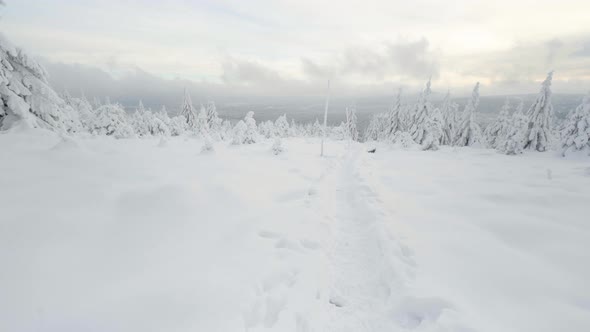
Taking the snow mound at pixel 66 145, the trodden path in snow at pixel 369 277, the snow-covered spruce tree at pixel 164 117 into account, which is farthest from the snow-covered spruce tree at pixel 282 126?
the trodden path in snow at pixel 369 277

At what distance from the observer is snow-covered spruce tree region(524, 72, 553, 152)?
30.5 meters

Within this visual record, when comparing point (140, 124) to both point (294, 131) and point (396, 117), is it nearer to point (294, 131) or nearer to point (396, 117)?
point (294, 131)

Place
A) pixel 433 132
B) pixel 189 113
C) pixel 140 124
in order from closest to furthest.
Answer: pixel 433 132 < pixel 140 124 < pixel 189 113

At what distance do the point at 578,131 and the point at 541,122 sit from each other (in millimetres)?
6024

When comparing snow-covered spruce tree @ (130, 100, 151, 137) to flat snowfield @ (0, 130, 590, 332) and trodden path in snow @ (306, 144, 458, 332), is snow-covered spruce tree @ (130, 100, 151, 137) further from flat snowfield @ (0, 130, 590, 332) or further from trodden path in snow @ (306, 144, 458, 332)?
trodden path in snow @ (306, 144, 458, 332)

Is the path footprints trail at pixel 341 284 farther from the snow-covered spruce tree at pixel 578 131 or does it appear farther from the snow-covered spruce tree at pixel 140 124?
the snow-covered spruce tree at pixel 140 124

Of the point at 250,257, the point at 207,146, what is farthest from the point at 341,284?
the point at 207,146

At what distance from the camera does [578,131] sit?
2536 centimetres

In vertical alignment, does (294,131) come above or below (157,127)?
above

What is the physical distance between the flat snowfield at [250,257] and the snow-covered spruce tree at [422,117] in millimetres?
29830

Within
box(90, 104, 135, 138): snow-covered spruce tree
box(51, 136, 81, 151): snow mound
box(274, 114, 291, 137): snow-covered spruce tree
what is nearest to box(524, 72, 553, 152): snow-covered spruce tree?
box(51, 136, 81, 151): snow mound

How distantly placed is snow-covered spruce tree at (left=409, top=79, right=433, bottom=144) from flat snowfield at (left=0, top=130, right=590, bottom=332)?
29.8 m

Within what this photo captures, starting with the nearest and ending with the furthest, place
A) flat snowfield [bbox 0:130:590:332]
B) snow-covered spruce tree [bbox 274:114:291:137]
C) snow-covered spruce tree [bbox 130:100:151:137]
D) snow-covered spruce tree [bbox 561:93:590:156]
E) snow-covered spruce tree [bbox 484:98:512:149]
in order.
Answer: flat snowfield [bbox 0:130:590:332]
snow-covered spruce tree [bbox 561:93:590:156]
snow-covered spruce tree [bbox 130:100:151:137]
snow-covered spruce tree [bbox 484:98:512:149]
snow-covered spruce tree [bbox 274:114:291:137]

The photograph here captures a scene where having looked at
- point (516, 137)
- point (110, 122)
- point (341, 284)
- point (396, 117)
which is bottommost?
point (341, 284)
